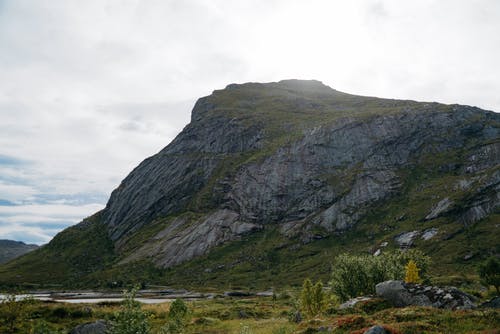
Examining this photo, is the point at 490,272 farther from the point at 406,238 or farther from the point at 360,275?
the point at 406,238

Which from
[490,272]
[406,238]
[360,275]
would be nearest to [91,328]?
[360,275]

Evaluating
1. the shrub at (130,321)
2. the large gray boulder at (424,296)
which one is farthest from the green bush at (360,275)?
the shrub at (130,321)

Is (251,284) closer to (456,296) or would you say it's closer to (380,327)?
(456,296)

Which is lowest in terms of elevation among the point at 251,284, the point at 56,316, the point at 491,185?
the point at 251,284

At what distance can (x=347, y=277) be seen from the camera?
2660 inches

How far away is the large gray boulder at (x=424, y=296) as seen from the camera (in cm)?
4019

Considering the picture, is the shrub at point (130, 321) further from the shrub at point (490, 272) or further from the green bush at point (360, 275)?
the shrub at point (490, 272)

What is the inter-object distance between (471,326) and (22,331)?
5439 centimetres

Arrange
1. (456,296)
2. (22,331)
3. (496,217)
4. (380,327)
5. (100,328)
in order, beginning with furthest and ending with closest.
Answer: (496,217)
(22,331)
(100,328)
(456,296)
(380,327)

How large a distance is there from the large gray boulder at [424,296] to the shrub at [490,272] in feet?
148

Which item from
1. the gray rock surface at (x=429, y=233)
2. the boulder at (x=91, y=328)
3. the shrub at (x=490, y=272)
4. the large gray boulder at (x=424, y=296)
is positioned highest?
the gray rock surface at (x=429, y=233)

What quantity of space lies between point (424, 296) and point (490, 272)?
5195 centimetres

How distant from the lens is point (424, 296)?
139 feet

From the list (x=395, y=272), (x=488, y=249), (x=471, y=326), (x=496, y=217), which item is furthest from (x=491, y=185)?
(x=471, y=326)
